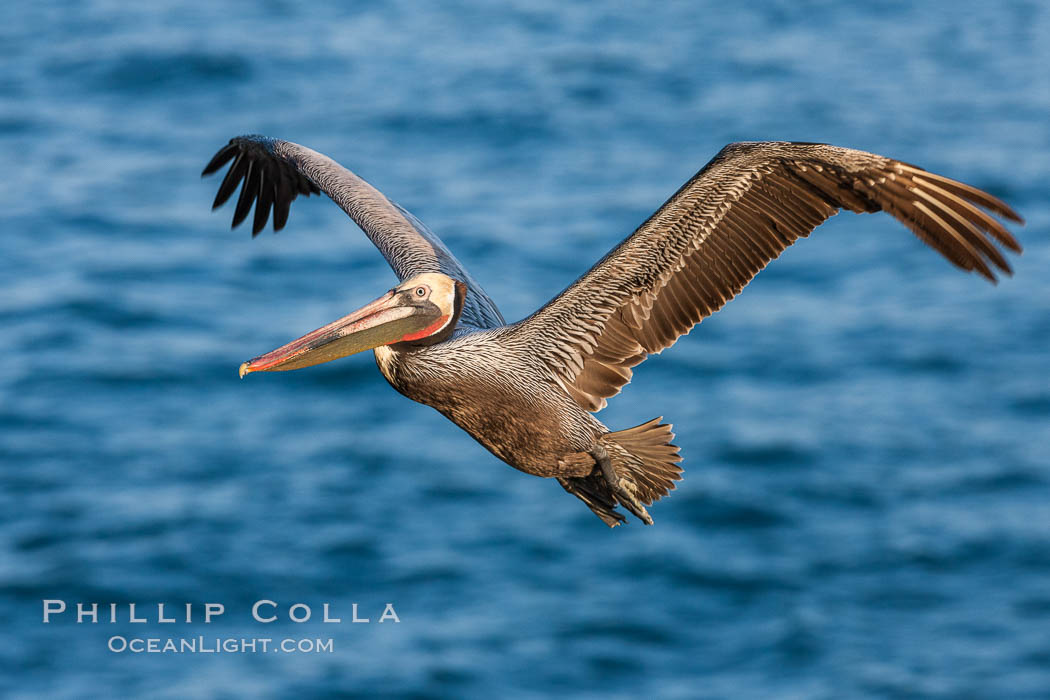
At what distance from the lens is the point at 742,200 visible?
9.16 m

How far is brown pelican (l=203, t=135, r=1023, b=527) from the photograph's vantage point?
8789 millimetres

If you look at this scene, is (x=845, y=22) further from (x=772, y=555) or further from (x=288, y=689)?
(x=288, y=689)

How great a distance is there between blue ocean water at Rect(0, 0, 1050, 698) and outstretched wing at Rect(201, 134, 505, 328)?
69.0 ft

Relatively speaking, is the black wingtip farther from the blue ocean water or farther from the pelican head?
the blue ocean water

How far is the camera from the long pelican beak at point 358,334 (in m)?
8.57

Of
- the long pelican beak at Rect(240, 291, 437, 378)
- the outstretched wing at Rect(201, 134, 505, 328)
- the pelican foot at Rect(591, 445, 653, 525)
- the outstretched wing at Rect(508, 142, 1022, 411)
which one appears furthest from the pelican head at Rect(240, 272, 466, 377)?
the pelican foot at Rect(591, 445, 653, 525)

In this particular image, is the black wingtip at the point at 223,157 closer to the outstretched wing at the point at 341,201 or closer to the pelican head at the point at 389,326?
the outstretched wing at the point at 341,201

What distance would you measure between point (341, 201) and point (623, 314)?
2.96 m

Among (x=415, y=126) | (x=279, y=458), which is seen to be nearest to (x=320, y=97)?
(x=415, y=126)

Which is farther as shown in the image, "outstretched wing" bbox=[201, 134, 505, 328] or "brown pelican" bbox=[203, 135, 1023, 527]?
"outstretched wing" bbox=[201, 134, 505, 328]

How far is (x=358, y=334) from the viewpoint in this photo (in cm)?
877

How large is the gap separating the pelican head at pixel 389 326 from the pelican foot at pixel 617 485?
3.93 feet

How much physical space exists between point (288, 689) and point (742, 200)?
1035 inches

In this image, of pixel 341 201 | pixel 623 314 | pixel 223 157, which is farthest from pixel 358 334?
pixel 223 157
